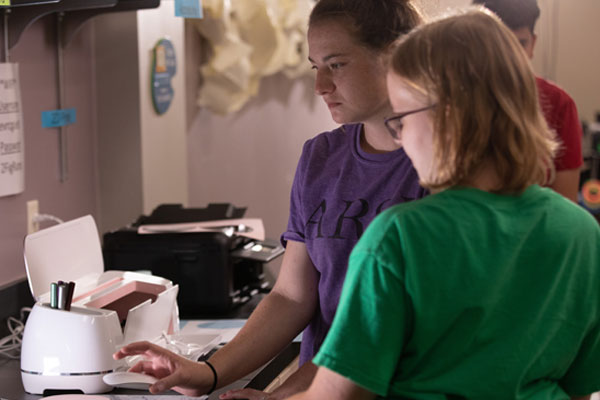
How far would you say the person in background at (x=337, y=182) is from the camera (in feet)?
4.23

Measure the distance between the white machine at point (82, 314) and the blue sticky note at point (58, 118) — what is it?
0.52 metres

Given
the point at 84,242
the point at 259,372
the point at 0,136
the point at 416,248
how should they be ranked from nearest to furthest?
the point at 416,248, the point at 259,372, the point at 84,242, the point at 0,136

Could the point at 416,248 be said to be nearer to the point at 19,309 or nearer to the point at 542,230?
the point at 542,230

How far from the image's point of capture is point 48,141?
2.29m

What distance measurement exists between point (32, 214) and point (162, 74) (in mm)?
756

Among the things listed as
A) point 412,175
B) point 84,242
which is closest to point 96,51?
point 84,242

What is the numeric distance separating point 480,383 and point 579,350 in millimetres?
217

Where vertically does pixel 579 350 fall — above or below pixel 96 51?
below

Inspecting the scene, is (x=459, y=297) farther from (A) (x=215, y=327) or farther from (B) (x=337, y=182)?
(A) (x=215, y=327)

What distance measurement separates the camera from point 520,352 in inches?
34.7

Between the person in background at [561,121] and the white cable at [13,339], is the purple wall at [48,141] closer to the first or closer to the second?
the white cable at [13,339]

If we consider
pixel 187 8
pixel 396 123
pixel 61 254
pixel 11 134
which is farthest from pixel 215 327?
pixel 396 123

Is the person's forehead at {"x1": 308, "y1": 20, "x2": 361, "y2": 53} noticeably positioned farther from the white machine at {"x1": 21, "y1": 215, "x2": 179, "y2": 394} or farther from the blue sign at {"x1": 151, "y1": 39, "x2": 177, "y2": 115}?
the blue sign at {"x1": 151, "y1": 39, "x2": 177, "y2": 115}

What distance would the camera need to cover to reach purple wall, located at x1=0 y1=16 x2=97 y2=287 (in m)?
2.11
